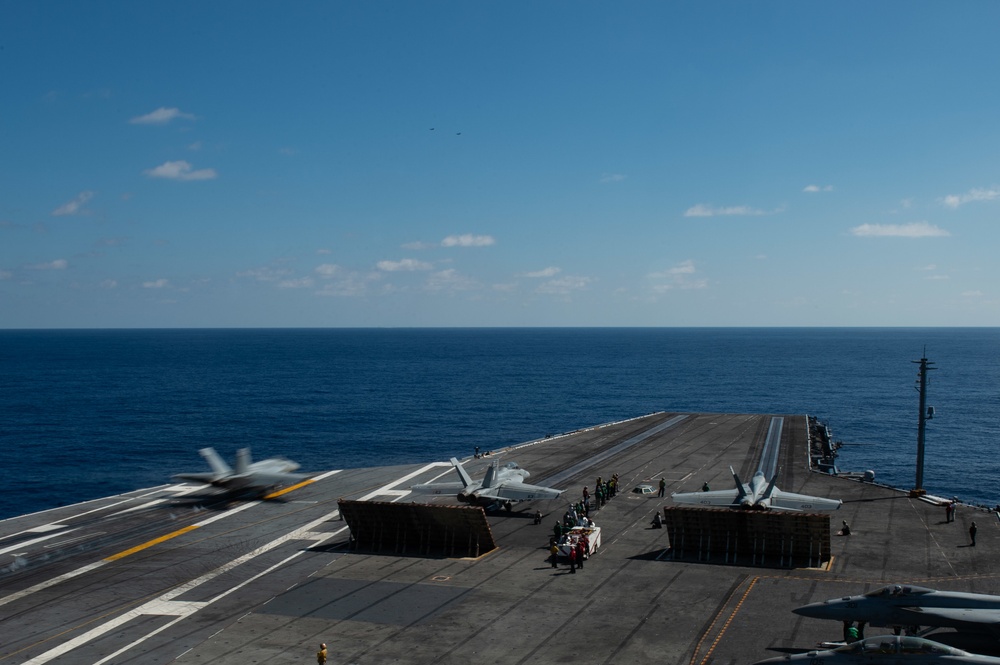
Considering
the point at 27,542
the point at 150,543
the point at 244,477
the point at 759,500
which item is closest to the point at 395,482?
the point at 244,477

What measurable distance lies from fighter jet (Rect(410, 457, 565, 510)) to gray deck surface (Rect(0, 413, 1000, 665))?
1.55 meters

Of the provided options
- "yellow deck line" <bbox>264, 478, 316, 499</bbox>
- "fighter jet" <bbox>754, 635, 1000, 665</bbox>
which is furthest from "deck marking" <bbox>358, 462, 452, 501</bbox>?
"fighter jet" <bbox>754, 635, 1000, 665</bbox>

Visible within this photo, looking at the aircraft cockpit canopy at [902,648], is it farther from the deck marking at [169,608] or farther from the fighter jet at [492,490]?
the fighter jet at [492,490]

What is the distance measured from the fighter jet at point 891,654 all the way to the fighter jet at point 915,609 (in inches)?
118

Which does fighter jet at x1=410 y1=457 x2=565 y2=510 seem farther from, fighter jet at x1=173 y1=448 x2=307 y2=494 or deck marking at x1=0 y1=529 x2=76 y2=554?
deck marking at x1=0 y1=529 x2=76 y2=554

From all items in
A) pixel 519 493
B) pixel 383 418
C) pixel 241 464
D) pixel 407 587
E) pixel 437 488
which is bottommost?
pixel 383 418

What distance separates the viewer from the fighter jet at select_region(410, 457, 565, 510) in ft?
169

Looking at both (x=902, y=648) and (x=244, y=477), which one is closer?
(x=902, y=648)

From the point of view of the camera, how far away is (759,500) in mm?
47438

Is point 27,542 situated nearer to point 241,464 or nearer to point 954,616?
point 241,464

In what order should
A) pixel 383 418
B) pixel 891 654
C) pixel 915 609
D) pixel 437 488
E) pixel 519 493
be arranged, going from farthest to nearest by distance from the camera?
pixel 383 418
pixel 437 488
pixel 519 493
pixel 915 609
pixel 891 654

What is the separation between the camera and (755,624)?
31.3 m

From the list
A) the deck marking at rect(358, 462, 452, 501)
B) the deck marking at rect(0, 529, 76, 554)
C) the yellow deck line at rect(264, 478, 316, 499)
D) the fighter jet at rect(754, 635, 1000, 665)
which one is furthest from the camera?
the yellow deck line at rect(264, 478, 316, 499)

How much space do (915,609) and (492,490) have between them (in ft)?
94.2
